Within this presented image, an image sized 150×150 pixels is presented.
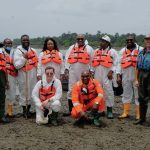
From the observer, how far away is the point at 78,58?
9156 millimetres

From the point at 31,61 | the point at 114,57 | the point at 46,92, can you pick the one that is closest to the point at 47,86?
the point at 46,92

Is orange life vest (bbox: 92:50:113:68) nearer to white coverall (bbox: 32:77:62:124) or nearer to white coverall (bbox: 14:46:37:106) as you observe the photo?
white coverall (bbox: 32:77:62:124)

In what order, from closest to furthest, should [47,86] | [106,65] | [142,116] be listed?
[142,116]
[47,86]
[106,65]

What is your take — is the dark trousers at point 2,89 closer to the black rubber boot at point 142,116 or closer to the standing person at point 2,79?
the standing person at point 2,79

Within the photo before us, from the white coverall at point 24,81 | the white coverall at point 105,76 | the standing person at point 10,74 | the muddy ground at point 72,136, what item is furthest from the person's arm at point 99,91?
the standing person at point 10,74

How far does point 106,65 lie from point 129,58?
21.8 inches

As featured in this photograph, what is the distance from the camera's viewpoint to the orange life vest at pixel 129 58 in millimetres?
8898

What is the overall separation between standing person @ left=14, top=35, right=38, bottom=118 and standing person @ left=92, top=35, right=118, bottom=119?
1.45 m

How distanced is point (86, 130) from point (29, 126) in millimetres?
1252

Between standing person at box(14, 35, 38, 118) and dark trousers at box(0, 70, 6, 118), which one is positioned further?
standing person at box(14, 35, 38, 118)

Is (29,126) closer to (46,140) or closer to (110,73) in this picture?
(46,140)

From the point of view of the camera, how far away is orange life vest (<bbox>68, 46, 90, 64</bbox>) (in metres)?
9.16

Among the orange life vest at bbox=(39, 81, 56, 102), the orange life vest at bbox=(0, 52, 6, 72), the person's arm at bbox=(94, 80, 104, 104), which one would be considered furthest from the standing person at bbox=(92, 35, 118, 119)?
the orange life vest at bbox=(0, 52, 6, 72)

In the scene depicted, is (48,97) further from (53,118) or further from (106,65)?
(106,65)
